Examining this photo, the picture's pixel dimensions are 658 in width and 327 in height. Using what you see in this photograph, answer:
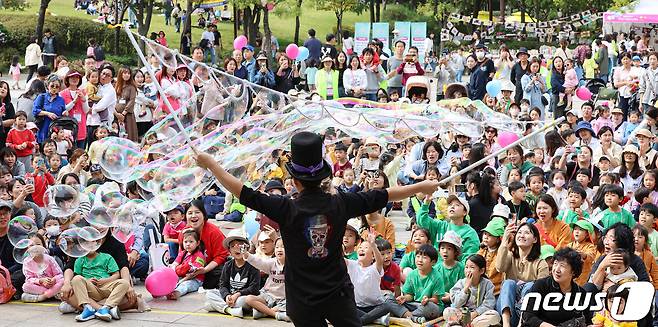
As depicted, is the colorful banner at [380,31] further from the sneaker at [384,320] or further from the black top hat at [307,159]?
the black top hat at [307,159]

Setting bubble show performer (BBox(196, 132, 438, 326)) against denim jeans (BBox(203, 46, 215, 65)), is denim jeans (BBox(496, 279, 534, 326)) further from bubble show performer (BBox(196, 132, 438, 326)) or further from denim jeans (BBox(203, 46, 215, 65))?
denim jeans (BBox(203, 46, 215, 65))

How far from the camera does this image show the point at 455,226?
962 cm

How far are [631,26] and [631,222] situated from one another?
25.7 m

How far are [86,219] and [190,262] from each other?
4.73ft

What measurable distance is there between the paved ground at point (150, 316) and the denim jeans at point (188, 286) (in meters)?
0.15

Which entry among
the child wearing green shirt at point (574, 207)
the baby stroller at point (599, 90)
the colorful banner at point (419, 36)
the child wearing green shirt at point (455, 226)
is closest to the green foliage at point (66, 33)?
the colorful banner at point (419, 36)

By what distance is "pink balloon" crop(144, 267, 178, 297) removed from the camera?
9594 mm

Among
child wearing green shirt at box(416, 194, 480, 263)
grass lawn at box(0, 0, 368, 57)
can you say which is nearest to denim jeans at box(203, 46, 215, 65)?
grass lawn at box(0, 0, 368, 57)

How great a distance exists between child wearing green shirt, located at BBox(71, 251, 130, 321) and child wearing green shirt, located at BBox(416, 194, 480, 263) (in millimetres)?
2891

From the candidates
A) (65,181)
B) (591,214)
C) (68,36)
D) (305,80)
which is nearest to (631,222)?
(591,214)

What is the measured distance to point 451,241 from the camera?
29.1 feet

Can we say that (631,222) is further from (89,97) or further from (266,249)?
(89,97)

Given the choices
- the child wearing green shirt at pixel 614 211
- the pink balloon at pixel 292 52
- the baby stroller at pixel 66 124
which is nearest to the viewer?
the child wearing green shirt at pixel 614 211

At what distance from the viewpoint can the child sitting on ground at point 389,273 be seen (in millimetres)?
9281
